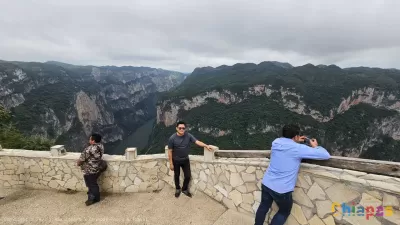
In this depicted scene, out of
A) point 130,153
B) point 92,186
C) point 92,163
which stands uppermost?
point 130,153

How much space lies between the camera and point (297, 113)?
82.9 m

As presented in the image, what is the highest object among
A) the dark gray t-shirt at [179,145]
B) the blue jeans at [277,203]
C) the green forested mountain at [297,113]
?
the dark gray t-shirt at [179,145]

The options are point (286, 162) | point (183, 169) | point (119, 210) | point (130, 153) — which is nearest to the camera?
point (286, 162)

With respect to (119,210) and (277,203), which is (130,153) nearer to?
(119,210)

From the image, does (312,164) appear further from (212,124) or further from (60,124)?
(60,124)

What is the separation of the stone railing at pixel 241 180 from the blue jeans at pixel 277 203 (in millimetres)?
385

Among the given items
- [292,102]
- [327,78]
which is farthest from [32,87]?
[327,78]

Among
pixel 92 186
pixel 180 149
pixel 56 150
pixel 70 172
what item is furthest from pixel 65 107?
pixel 180 149

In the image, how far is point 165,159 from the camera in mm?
6031

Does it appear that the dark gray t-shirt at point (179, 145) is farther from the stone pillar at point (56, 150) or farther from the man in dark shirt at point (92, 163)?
the stone pillar at point (56, 150)

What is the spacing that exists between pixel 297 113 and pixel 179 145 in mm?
85210

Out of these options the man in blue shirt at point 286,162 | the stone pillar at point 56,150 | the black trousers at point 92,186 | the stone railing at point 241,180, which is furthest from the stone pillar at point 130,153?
the man in blue shirt at point 286,162

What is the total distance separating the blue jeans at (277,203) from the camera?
11.6ft

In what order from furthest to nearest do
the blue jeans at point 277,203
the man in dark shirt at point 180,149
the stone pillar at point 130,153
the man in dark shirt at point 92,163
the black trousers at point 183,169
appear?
1. the stone pillar at point 130,153
2. the man in dark shirt at point 92,163
3. the black trousers at point 183,169
4. the man in dark shirt at point 180,149
5. the blue jeans at point 277,203
